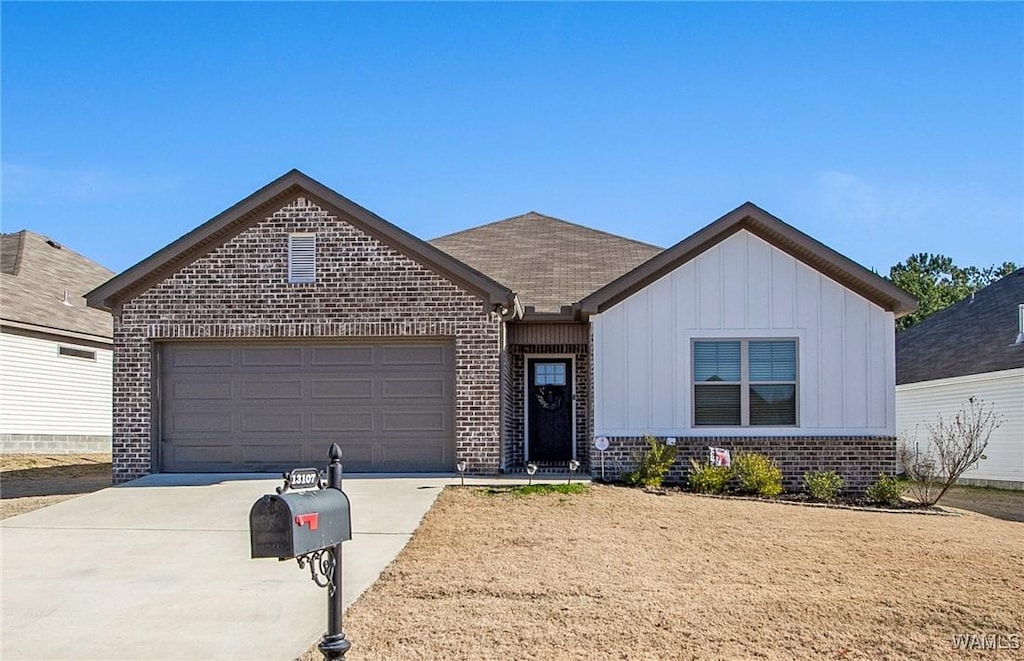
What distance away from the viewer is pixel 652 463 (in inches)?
630

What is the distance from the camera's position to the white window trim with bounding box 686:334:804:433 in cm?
1647

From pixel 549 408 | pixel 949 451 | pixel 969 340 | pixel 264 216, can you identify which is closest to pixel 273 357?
pixel 264 216

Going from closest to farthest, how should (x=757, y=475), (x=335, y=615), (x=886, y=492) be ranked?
1. (x=335, y=615)
2. (x=886, y=492)
3. (x=757, y=475)

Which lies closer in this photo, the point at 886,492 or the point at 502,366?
the point at 886,492

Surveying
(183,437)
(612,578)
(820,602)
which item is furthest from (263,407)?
(820,602)

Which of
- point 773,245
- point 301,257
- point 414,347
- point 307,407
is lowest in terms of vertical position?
point 307,407

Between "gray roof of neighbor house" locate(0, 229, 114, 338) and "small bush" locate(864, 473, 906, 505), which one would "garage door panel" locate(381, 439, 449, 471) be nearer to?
"small bush" locate(864, 473, 906, 505)

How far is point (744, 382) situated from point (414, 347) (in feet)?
17.5

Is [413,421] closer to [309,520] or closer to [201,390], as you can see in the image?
[201,390]

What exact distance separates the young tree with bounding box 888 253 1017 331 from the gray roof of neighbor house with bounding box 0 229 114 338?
123 ft

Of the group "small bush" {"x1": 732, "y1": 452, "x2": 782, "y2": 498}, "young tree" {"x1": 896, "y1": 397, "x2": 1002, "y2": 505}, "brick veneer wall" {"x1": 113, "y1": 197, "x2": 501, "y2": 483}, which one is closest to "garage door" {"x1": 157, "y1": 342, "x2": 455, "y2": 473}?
"brick veneer wall" {"x1": 113, "y1": 197, "x2": 501, "y2": 483}

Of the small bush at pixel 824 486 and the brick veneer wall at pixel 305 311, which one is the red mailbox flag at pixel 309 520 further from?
the small bush at pixel 824 486

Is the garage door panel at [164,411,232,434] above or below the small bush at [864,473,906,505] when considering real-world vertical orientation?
above

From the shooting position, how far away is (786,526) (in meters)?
12.2
